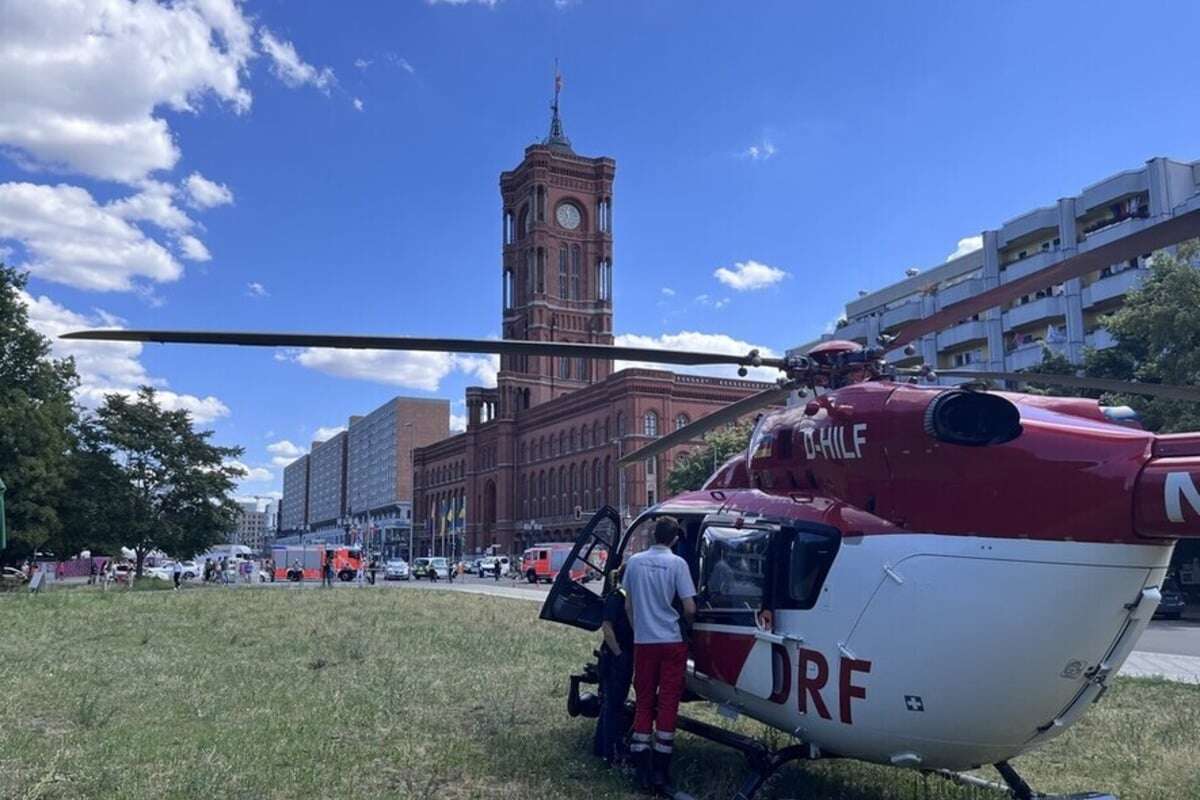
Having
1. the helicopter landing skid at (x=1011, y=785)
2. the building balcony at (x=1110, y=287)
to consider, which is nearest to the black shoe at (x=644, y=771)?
the helicopter landing skid at (x=1011, y=785)

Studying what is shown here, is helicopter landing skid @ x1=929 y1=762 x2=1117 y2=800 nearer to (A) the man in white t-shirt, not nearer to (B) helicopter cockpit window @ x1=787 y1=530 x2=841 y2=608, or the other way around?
(B) helicopter cockpit window @ x1=787 y1=530 x2=841 y2=608

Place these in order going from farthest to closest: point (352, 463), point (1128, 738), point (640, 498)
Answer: point (352, 463), point (640, 498), point (1128, 738)

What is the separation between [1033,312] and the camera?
51.7 metres

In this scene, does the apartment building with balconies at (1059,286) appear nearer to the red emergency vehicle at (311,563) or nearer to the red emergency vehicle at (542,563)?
the red emergency vehicle at (542,563)

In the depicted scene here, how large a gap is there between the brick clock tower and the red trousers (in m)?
95.7

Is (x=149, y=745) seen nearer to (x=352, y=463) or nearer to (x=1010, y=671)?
(x=1010, y=671)

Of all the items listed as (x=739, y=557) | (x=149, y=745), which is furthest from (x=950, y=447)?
(x=149, y=745)

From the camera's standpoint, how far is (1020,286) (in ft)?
18.1

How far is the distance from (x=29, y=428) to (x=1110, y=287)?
164 ft

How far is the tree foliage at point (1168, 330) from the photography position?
25422 millimetres

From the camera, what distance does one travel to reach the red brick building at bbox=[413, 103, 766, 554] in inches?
3735

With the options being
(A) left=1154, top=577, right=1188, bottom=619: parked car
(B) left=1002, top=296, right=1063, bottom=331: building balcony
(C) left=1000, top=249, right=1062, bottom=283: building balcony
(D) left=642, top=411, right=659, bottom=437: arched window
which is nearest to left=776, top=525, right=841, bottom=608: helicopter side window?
(A) left=1154, top=577, right=1188, bottom=619: parked car

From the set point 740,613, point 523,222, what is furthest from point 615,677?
point 523,222

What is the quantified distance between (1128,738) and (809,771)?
3503mm
